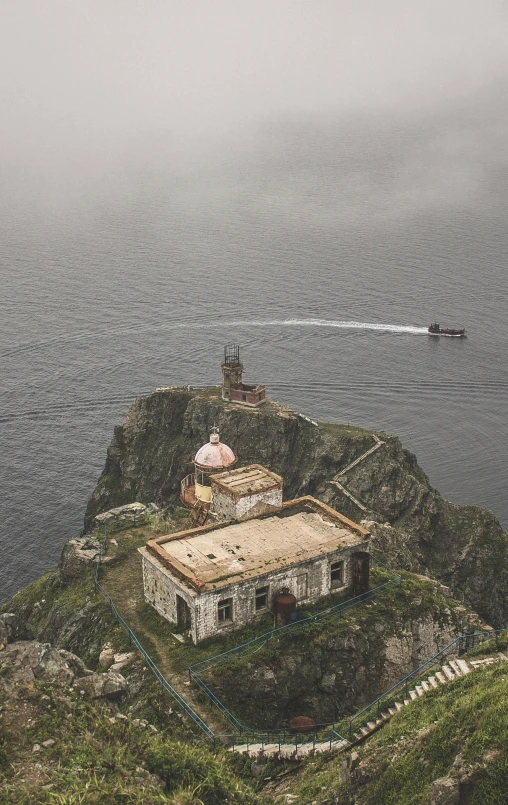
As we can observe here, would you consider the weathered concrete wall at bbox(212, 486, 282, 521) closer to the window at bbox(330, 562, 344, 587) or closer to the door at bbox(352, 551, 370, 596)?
the window at bbox(330, 562, 344, 587)

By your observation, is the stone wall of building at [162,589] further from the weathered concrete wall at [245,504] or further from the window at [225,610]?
the weathered concrete wall at [245,504]

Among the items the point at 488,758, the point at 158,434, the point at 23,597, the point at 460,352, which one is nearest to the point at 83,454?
the point at 158,434

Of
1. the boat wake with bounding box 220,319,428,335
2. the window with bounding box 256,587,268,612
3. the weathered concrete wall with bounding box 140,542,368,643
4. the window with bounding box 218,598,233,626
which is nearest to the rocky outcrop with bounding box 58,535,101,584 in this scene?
the weathered concrete wall with bounding box 140,542,368,643

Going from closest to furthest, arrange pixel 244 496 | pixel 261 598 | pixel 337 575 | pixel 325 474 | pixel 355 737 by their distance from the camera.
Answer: pixel 355 737 < pixel 261 598 < pixel 337 575 < pixel 244 496 < pixel 325 474

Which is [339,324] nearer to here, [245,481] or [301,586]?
[245,481]

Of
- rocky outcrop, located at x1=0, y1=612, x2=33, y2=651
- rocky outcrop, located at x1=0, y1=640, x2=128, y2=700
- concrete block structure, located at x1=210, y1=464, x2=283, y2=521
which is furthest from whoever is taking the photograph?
concrete block structure, located at x1=210, y1=464, x2=283, y2=521

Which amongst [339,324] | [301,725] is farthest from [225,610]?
[339,324]
